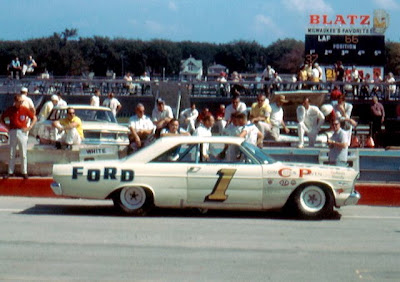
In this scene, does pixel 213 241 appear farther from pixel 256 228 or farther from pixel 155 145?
pixel 155 145

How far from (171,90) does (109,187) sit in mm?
20598

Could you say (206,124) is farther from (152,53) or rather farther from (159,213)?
(152,53)

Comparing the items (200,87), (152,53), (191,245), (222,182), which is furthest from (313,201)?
(152,53)

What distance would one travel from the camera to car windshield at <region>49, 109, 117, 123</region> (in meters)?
22.1

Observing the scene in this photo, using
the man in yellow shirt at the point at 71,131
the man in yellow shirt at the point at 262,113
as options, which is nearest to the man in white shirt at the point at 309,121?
the man in yellow shirt at the point at 262,113

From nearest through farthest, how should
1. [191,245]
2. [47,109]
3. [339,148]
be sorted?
1. [191,245]
2. [339,148]
3. [47,109]

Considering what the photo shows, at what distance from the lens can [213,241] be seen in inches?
409

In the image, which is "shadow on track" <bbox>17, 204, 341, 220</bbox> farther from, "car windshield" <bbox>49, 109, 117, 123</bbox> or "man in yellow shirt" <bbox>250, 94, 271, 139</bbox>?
"car windshield" <bbox>49, 109, 117, 123</bbox>

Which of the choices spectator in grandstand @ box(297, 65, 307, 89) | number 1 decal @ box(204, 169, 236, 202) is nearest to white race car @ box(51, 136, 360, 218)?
number 1 decal @ box(204, 169, 236, 202)

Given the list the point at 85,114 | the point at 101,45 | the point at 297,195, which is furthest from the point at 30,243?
the point at 101,45

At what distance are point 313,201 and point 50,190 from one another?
4778 millimetres

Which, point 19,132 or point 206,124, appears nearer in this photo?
point 19,132

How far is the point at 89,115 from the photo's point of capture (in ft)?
72.8

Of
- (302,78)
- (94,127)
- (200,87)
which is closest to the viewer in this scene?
(94,127)
